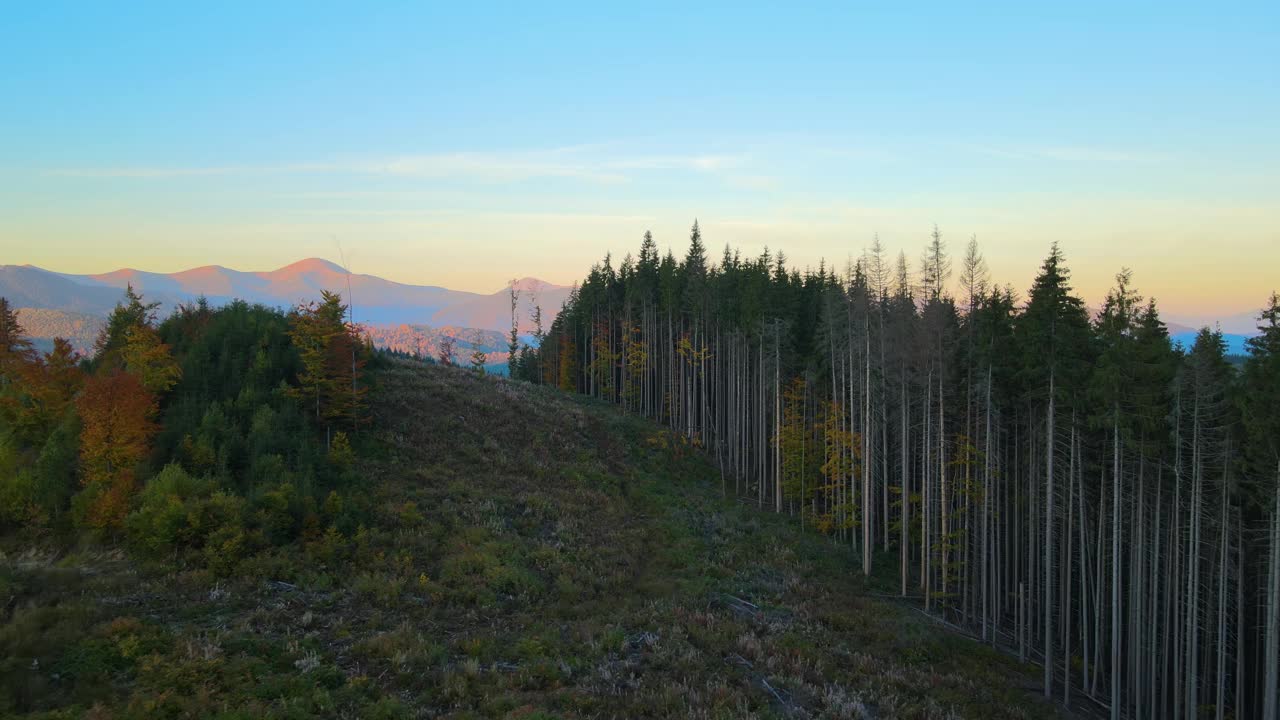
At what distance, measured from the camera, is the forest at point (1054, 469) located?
63.4 feet

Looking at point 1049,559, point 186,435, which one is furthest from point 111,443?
point 1049,559

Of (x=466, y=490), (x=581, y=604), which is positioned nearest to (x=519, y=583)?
(x=581, y=604)

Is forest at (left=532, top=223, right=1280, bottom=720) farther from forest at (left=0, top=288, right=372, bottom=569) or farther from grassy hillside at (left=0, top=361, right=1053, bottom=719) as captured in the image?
forest at (left=0, top=288, right=372, bottom=569)

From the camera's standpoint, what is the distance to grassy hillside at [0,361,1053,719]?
1227 cm

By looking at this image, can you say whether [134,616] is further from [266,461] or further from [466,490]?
[466,490]

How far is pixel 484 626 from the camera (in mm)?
17766

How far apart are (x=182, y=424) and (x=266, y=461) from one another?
16.5 feet

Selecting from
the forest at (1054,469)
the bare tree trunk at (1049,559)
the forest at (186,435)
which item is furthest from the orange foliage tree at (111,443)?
the bare tree trunk at (1049,559)

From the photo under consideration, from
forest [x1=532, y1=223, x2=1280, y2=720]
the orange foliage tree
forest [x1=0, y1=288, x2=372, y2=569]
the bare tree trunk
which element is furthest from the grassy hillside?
forest [x1=532, y1=223, x2=1280, y2=720]

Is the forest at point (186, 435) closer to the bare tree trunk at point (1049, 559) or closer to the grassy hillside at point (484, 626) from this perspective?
the grassy hillside at point (484, 626)

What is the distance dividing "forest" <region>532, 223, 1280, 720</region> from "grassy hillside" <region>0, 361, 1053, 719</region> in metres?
4.93

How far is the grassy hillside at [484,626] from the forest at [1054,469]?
4928 millimetres

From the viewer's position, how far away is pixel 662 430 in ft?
161

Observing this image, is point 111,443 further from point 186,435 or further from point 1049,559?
point 1049,559
